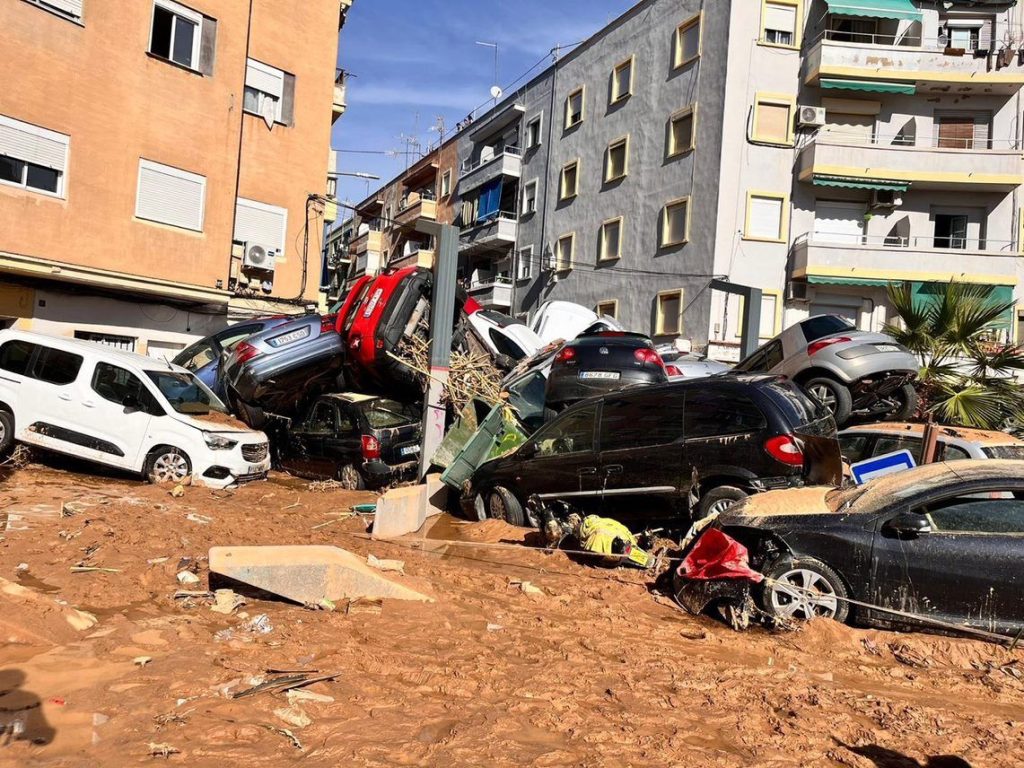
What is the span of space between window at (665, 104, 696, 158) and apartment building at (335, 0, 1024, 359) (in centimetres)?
6

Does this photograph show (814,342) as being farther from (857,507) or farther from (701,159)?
(701,159)

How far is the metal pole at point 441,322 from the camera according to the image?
11.5 meters

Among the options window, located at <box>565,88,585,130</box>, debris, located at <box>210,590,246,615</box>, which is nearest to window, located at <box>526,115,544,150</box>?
window, located at <box>565,88,585,130</box>

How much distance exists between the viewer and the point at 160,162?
17.6 meters

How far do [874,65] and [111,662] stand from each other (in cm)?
2744

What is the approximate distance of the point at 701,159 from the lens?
86.2 feet

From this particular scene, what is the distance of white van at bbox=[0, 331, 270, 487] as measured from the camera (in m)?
11.3

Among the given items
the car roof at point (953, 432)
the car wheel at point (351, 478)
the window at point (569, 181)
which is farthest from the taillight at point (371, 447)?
the window at point (569, 181)

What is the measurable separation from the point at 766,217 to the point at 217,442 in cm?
2006

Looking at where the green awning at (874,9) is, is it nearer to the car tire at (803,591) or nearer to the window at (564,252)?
the window at (564,252)

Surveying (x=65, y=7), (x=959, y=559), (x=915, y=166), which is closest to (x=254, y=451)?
(x=959, y=559)

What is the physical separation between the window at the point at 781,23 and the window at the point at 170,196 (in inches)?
736

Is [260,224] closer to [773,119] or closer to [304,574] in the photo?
[304,574]

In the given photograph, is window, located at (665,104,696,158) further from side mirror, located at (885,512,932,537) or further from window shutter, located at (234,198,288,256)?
side mirror, located at (885,512,932,537)
